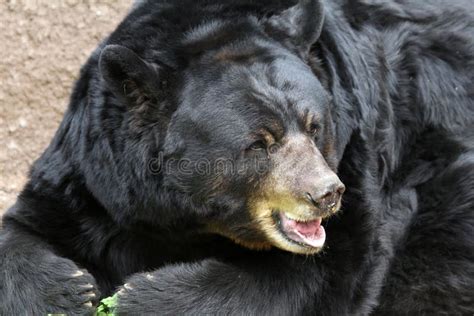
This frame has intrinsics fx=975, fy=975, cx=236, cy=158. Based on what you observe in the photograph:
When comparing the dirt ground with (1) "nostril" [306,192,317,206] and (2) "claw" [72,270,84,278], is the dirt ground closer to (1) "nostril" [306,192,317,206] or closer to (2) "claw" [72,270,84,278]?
(2) "claw" [72,270,84,278]

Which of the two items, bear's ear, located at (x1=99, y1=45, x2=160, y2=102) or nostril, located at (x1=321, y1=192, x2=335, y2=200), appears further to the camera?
bear's ear, located at (x1=99, y1=45, x2=160, y2=102)

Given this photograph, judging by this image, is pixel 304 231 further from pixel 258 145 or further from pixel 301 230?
pixel 258 145

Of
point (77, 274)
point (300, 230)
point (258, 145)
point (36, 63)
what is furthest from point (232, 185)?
point (36, 63)

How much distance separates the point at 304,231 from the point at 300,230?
0.08ft

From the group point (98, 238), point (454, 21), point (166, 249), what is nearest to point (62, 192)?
point (98, 238)

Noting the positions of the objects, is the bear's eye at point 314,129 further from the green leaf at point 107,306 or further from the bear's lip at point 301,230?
the green leaf at point 107,306

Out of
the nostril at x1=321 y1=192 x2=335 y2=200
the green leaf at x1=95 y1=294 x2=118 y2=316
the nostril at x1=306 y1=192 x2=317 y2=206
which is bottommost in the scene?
the green leaf at x1=95 y1=294 x2=118 y2=316

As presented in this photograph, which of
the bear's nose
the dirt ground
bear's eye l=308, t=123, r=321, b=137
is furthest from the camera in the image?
the dirt ground

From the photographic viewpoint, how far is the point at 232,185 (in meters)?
5.52

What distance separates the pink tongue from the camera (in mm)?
5512

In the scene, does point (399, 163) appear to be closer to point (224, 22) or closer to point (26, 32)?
point (224, 22)

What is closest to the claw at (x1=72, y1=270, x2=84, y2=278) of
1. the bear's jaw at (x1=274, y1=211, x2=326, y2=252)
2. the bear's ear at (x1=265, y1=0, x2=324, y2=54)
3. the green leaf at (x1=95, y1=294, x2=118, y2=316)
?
the green leaf at (x1=95, y1=294, x2=118, y2=316)

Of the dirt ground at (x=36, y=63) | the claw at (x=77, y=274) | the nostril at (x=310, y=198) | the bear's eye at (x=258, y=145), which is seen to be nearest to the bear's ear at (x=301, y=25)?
the bear's eye at (x=258, y=145)

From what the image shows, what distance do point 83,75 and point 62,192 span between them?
756mm
